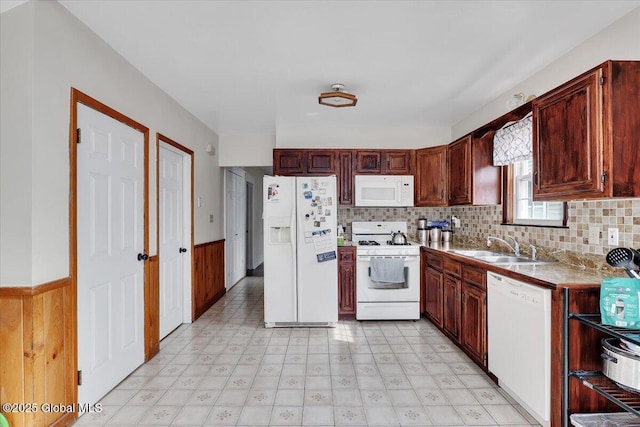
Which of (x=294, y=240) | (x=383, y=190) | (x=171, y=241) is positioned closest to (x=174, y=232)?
(x=171, y=241)

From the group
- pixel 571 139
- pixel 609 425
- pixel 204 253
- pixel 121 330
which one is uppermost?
pixel 571 139

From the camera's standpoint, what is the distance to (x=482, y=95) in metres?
3.43

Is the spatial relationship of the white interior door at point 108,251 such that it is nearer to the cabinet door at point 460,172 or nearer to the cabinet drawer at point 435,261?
the cabinet drawer at point 435,261

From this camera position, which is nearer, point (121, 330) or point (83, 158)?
point (83, 158)

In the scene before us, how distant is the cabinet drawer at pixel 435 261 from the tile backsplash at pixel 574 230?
0.60 meters

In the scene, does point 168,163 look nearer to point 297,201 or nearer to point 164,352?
point 297,201

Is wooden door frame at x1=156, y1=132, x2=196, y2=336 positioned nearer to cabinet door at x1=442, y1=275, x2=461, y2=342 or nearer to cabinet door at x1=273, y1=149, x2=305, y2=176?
cabinet door at x1=273, y1=149, x2=305, y2=176

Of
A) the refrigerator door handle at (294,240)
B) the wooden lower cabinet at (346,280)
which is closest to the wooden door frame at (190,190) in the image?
the refrigerator door handle at (294,240)

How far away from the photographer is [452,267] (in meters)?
3.16

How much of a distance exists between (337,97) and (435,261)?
1945mm

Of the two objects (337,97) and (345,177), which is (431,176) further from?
(337,97)

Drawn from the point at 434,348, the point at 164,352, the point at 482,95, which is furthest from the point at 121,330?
the point at 482,95

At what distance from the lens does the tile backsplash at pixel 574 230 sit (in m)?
2.04

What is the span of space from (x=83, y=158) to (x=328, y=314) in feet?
8.78
